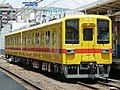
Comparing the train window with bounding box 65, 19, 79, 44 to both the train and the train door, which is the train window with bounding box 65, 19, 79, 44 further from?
the train door

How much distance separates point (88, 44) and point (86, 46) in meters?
0.14

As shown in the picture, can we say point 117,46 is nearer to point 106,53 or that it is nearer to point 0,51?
point 106,53

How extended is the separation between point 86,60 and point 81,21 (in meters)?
1.73

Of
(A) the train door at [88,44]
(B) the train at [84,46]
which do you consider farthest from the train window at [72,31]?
(A) the train door at [88,44]

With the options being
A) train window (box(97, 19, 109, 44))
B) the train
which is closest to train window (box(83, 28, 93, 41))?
the train

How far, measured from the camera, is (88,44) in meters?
17.9

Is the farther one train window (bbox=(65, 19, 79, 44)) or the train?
train window (bbox=(65, 19, 79, 44))

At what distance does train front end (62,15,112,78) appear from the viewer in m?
17.7

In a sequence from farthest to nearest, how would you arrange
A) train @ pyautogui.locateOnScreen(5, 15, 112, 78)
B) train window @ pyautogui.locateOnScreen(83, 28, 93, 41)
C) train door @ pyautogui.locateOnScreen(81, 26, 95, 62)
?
train window @ pyautogui.locateOnScreen(83, 28, 93, 41) < train door @ pyautogui.locateOnScreen(81, 26, 95, 62) < train @ pyautogui.locateOnScreen(5, 15, 112, 78)

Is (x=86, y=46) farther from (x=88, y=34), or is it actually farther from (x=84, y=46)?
(x=88, y=34)

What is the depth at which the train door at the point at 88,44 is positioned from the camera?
17.8m

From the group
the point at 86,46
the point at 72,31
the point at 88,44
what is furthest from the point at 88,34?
the point at 72,31

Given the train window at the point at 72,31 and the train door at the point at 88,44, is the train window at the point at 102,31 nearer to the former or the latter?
the train door at the point at 88,44

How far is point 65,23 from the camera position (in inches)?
699
